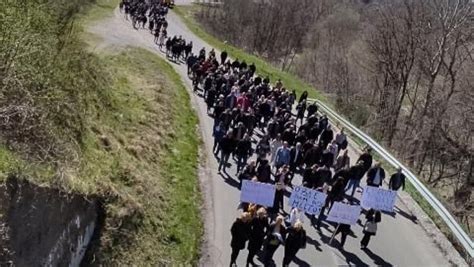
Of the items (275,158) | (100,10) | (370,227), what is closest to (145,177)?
(275,158)

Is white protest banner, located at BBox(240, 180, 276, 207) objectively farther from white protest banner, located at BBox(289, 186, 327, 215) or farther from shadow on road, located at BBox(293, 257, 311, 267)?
shadow on road, located at BBox(293, 257, 311, 267)

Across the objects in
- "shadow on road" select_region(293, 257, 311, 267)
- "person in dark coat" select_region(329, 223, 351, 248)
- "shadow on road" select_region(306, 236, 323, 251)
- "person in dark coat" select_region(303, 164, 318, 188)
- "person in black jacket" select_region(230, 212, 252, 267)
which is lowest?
"shadow on road" select_region(293, 257, 311, 267)

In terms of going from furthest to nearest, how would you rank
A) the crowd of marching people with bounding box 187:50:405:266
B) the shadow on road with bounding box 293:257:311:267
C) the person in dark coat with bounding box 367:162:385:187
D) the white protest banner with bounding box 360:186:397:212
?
the person in dark coat with bounding box 367:162:385:187, the white protest banner with bounding box 360:186:397:212, the shadow on road with bounding box 293:257:311:267, the crowd of marching people with bounding box 187:50:405:266

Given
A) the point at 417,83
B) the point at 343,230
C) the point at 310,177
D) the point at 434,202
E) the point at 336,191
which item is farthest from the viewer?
the point at 417,83

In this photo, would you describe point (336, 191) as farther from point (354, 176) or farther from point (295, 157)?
point (295, 157)

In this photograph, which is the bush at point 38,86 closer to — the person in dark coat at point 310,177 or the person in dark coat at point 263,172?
the person in dark coat at point 263,172

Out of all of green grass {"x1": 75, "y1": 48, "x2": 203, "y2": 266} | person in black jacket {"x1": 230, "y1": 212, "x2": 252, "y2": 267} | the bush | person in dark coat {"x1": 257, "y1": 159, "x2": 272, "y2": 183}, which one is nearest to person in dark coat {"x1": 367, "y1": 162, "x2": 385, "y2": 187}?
person in dark coat {"x1": 257, "y1": 159, "x2": 272, "y2": 183}

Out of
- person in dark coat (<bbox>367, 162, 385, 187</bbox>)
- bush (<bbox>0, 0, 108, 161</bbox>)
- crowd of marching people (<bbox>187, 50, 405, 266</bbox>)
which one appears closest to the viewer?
bush (<bbox>0, 0, 108, 161</bbox>)
